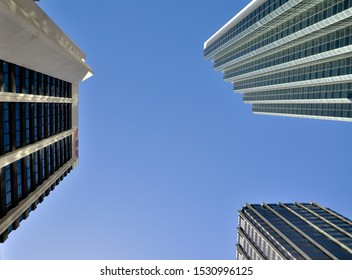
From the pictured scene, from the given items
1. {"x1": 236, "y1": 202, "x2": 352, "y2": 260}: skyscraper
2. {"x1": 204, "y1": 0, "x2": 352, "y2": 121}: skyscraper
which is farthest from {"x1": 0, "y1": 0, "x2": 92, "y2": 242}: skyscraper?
{"x1": 236, "y1": 202, "x2": 352, "y2": 260}: skyscraper

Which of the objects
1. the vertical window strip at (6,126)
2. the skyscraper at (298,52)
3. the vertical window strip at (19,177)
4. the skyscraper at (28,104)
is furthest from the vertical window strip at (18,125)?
the skyscraper at (298,52)

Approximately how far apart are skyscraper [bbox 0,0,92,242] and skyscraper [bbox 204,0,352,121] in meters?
51.2

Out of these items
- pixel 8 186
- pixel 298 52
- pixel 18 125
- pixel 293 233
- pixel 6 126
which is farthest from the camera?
pixel 293 233

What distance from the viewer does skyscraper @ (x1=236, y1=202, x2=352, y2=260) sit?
301 feet

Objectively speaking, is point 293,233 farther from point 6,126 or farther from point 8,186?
point 6,126

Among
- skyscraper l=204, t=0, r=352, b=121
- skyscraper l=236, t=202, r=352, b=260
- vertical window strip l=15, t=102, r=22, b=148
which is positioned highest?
skyscraper l=204, t=0, r=352, b=121

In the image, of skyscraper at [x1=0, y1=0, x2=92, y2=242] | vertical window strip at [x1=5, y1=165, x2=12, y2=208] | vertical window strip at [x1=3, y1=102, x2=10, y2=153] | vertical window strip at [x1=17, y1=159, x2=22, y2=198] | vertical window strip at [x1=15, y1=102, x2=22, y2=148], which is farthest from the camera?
vertical window strip at [x1=17, y1=159, x2=22, y2=198]

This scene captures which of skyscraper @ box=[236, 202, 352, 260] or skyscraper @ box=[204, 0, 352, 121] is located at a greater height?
skyscraper @ box=[204, 0, 352, 121]

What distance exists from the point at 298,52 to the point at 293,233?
165 ft

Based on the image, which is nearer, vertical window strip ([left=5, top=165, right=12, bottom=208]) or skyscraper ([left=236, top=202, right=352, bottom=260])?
vertical window strip ([left=5, top=165, right=12, bottom=208])

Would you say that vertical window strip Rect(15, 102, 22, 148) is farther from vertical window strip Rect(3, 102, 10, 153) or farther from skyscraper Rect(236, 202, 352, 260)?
skyscraper Rect(236, 202, 352, 260)

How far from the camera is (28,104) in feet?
152

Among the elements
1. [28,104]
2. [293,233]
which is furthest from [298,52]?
[28,104]

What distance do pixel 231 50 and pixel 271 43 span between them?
5309 cm
